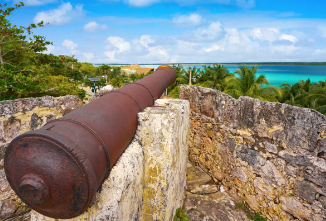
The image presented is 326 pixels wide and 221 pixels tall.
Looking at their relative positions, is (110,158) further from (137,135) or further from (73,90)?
(73,90)

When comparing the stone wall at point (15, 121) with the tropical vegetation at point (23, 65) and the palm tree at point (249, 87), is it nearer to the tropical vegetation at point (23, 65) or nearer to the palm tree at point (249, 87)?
the tropical vegetation at point (23, 65)

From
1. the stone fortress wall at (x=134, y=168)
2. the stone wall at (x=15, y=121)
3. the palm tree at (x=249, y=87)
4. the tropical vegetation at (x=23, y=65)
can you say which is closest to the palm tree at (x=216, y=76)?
the palm tree at (x=249, y=87)

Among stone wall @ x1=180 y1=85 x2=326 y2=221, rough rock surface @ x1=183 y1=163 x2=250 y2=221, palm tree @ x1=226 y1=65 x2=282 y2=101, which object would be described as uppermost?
palm tree @ x1=226 y1=65 x2=282 y2=101

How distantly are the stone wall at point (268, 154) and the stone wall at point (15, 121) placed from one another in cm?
384

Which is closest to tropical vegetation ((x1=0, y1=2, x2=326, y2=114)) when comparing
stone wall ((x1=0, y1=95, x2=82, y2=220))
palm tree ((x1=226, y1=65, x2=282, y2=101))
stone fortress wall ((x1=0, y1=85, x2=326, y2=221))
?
palm tree ((x1=226, y1=65, x2=282, y2=101))

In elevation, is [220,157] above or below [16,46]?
below

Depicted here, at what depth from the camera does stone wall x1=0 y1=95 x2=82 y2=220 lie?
3.63 m

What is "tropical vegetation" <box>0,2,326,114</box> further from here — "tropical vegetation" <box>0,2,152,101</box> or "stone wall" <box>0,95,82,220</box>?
"stone wall" <box>0,95,82,220</box>

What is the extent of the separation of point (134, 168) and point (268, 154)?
2.78 meters

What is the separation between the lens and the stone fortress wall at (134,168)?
6.84 ft

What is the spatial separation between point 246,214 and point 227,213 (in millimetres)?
397

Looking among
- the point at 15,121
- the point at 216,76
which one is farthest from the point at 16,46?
the point at 216,76

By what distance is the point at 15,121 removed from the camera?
3762 mm

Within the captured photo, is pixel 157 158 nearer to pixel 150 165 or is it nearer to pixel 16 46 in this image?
pixel 150 165
